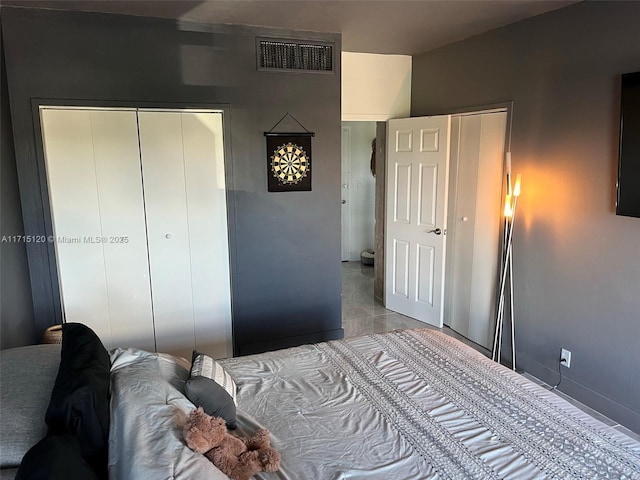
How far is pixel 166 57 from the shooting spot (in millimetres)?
3357

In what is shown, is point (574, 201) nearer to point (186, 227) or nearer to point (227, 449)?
point (227, 449)

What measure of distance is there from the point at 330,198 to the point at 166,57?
1.66 meters

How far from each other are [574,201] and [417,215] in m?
1.60

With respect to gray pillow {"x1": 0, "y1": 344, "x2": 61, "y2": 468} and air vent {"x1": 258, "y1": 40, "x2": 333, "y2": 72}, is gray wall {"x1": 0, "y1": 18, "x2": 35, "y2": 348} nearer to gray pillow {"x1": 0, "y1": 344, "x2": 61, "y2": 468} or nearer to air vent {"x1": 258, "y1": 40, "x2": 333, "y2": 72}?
gray pillow {"x1": 0, "y1": 344, "x2": 61, "y2": 468}

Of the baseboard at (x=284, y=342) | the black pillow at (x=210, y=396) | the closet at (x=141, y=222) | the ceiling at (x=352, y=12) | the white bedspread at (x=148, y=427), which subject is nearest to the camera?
the white bedspread at (x=148, y=427)

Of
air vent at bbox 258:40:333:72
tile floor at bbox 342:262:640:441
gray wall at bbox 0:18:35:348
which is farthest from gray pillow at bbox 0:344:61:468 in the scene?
tile floor at bbox 342:262:640:441

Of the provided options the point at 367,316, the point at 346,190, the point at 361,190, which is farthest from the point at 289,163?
the point at 361,190

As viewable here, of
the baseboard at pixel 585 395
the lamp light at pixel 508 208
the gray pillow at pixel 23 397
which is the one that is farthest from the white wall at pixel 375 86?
the gray pillow at pixel 23 397

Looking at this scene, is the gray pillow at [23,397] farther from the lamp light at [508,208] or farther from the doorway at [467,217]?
the doorway at [467,217]

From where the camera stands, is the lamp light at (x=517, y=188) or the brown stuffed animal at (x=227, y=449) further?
the lamp light at (x=517, y=188)

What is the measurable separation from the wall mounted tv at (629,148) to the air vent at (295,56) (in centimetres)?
212

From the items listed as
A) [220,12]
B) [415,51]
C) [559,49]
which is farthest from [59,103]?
[559,49]

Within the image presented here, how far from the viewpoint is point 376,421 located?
1896 millimetres

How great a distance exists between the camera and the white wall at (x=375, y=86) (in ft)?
14.5
